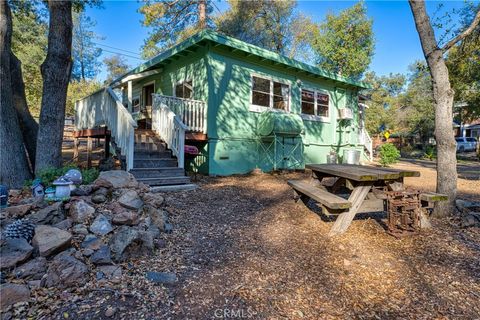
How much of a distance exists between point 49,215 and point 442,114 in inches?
215

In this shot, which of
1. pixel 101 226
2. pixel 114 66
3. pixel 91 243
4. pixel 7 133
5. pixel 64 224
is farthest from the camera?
pixel 114 66

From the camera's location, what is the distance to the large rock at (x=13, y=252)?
6.99 feet

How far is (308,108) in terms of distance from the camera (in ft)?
35.0

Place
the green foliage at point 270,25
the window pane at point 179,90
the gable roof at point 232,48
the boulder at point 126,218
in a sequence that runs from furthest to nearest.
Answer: the green foliage at point 270,25, the window pane at point 179,90, the gable roof at point 232,48, the boulder at point 126,218

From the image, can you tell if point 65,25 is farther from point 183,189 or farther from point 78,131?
point 78,131

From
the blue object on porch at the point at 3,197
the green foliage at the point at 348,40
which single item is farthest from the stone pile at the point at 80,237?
the green foliage at the point at 348,40

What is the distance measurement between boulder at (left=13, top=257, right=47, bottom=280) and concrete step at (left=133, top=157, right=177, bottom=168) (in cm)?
351

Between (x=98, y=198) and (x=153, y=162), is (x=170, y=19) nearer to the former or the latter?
(x=153, y=162)

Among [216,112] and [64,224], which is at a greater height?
[216,112]

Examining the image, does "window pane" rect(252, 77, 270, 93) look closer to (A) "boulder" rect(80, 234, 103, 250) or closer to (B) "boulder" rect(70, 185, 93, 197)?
(B) "boulder" rect(70, 185, 93, 197)

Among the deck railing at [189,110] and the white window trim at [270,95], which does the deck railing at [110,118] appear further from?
the white window trim at [270,95]

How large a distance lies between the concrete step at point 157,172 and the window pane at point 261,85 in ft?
14.4

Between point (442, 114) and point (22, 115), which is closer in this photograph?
point (442, 114)

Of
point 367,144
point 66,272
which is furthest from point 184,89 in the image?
point 367,144
